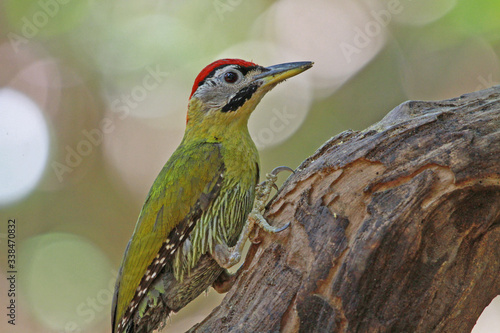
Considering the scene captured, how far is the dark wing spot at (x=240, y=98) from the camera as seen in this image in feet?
13.1

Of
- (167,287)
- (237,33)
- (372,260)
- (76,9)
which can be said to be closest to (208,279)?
(167,287)

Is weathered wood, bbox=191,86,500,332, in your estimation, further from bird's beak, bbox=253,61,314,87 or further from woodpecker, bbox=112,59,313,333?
bird's beak, bbox=253,61,314,87

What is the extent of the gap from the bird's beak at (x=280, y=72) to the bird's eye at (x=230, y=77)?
20cm

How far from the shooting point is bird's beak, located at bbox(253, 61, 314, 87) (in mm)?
3794

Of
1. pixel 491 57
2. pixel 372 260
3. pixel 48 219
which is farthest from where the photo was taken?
pixel 48 219

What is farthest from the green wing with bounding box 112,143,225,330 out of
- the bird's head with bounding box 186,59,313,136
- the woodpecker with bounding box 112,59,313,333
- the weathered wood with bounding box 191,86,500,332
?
the weathered wood with bounding box 191,86,500,332

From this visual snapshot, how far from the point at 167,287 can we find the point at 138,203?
2680 millimetres

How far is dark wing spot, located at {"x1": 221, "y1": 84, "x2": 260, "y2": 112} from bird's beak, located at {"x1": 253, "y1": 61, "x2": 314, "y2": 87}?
9 centimetres

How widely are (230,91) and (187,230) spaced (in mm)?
1275

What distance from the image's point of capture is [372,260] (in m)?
2.45

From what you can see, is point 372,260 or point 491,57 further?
point 491,57

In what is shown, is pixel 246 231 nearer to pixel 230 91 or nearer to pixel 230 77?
pixel 230 91

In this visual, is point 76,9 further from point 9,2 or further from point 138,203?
point 138,203

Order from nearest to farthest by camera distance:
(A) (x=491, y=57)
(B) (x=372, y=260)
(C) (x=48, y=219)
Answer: (B) (x=372, y=260) → (A) (x=491, y=57) → (C) (x=48, y=219)
